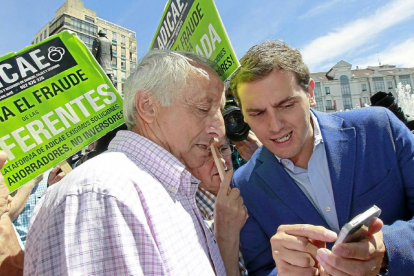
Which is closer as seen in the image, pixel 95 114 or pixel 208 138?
pixel 208 138

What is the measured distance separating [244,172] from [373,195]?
801 millimetres

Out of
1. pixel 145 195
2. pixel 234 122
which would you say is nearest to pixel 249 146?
pixel 234 122

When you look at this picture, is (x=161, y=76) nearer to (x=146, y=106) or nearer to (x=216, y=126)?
(x=146, y=106)

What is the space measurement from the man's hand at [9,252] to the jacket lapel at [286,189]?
1.38 meters

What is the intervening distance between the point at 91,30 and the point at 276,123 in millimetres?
56666

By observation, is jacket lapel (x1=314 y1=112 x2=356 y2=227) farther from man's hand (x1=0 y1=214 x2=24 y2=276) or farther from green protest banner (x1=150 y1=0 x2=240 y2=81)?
man's hand (x1=0 y1=214 x2=24 y2=276)

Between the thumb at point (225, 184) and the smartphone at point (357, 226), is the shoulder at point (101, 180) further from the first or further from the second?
the smartphone at point (357, 226)

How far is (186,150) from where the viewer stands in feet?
5.58

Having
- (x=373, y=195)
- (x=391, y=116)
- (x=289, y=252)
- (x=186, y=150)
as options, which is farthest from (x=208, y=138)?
(x=391, y=116)

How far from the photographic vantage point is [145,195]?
123 centimetres

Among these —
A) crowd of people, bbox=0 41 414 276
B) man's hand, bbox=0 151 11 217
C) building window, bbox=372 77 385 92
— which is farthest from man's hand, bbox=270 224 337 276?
building window, bbox=372 77 385 92

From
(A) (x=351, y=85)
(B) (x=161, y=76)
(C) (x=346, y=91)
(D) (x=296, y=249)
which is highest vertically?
(A) (x=351, y=85)

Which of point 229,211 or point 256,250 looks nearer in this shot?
point 229,211

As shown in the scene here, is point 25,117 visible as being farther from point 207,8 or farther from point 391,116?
point 391,116
